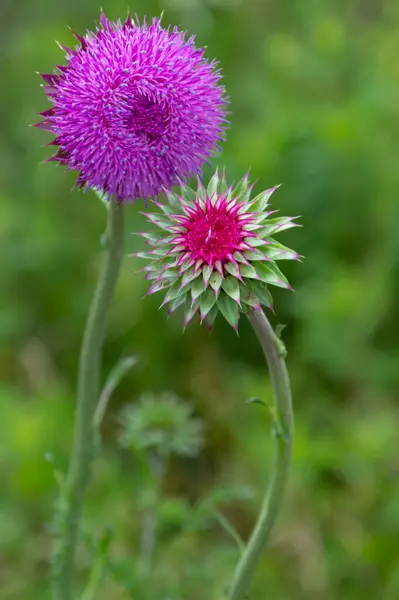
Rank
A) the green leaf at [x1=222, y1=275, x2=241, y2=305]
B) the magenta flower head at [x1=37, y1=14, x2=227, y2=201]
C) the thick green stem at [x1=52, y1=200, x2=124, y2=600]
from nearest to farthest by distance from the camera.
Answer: the green leaf at [x1=222, y1=275, x2=241, y2=305] < the magenta flower head at [x1=37, y1=14, x2=227, y2=201] < the thick green stem at [x1=52, y1=200, x2=124, y2=600]

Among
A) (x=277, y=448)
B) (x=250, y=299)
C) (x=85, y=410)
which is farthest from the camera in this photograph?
(x=85, y=410)

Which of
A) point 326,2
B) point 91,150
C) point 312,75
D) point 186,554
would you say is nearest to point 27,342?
point 186,554

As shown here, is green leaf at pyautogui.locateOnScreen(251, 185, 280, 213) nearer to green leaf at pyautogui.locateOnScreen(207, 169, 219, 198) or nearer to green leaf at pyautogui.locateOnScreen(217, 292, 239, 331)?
green leaf at pyautogui.locateOnScreen(207, 169, 219, 198)

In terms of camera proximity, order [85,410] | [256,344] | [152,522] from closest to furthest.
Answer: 1. [85,410]
2. [152,522]
3. [256,344]

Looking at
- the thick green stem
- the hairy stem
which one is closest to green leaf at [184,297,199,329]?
the thick green stem

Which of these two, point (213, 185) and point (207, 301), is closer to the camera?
point (207, 301)

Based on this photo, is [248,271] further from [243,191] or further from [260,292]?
[243,191]

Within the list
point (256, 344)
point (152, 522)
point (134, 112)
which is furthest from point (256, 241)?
point (256, 344)
